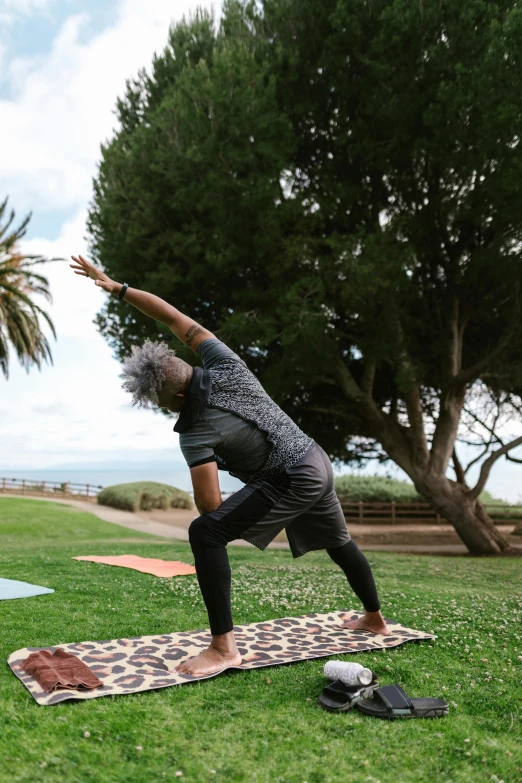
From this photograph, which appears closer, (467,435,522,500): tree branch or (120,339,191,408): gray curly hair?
(120,339,191,408): gray curly hair

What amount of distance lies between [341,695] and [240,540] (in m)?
15.9

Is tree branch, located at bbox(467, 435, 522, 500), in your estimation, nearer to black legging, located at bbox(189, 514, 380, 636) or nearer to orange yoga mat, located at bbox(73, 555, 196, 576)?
orange yoga mat, located at bbox(73, 555, 196, 576)

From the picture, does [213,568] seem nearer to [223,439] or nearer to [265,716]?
[223,439]

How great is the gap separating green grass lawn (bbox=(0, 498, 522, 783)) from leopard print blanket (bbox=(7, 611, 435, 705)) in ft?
0.25

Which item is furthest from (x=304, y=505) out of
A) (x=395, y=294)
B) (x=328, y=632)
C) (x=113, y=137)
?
(x=113, y=137)

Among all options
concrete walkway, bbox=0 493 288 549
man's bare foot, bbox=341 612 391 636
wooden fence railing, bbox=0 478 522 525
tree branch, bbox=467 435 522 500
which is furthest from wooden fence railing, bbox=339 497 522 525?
man's bare foot, bbox=341 612 391 636

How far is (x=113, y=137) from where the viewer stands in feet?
53.3

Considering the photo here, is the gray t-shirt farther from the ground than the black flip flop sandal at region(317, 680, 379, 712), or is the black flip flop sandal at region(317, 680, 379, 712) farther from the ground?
the gray t-shirt

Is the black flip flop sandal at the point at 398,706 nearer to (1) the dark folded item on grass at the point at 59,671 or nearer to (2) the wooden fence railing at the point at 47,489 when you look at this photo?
(1) the dark folded item on grass at the point at 59,671

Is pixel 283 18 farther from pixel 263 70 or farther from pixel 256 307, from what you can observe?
pixel 256 307

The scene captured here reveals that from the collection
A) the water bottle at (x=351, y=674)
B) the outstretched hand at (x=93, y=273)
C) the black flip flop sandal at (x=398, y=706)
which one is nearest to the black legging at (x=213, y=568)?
the water bottle at (x=351, y=674)

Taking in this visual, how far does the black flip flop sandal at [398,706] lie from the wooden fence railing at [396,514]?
2072cm

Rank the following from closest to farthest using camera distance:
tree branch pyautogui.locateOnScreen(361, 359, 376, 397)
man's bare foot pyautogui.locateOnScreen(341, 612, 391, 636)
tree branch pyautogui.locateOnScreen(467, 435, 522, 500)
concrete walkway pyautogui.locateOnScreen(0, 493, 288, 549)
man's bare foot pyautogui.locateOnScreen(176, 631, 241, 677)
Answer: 1. man's bare foot pyautogui.locateOnScreen(176, 631, 241, 677)
2. man's bare foot pyautogui.locateOnScreen(341, 612, 391, 636)
3. tree branch pyautogui.locateOnScreen(361, 359, 376, 397)
4. tree branch pyautogui.locateOnScreen(467, 435, 522, 500)
5. concrete walkway pyautogui.locateOnScreen(0, 493, 288, 549)

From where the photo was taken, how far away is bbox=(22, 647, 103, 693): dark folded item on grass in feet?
9.82
